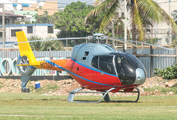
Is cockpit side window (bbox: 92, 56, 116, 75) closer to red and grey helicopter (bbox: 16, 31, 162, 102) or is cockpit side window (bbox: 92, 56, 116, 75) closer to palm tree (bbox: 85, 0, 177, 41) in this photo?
red and grey helicopter (bbox: 16, 31, 162, 102)

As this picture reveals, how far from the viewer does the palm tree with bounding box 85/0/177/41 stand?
84.1ft

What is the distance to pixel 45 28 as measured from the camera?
246 ft

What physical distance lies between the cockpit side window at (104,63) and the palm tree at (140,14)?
10.6m

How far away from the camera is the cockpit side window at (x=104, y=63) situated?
52.2 feet

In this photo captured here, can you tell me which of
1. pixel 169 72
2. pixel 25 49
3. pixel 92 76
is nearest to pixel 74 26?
pixel 169 72

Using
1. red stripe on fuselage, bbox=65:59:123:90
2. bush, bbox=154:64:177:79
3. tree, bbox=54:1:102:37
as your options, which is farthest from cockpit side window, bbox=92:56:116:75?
tree, bbox=54:1:102:37

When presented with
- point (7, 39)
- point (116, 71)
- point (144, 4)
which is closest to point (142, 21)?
point (144, 4)

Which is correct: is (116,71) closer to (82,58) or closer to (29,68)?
(82,58)

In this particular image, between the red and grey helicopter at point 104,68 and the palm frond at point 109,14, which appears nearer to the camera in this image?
the red and grey helicopter at point 104,68

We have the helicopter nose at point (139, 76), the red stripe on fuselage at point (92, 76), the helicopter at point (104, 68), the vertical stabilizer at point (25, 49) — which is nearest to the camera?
the helicopter nose at point (139, 76)

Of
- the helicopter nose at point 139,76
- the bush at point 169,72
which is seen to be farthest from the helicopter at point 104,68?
the bush at point 169,72

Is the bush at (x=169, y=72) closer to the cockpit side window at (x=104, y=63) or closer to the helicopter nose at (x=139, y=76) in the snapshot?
the helicopter nose at (x=139, y=76)

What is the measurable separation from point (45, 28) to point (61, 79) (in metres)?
46.0

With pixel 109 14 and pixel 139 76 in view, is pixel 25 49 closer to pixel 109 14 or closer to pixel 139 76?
pixel 139 76
